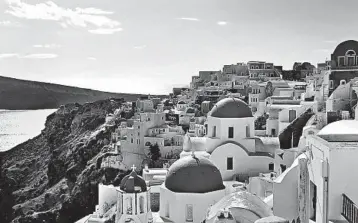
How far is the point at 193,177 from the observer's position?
53.9ft

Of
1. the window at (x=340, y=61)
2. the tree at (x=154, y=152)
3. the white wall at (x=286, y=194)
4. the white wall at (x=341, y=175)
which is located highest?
the window at (x=340, y=61)

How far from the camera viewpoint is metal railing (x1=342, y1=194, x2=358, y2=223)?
19.1ft

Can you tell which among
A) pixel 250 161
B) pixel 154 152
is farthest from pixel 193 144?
pixel 154 152

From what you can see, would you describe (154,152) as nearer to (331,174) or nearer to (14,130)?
(331,174)

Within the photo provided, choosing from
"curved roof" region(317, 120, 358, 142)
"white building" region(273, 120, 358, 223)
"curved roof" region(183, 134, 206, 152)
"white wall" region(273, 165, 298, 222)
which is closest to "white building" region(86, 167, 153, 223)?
"curved roof" region(183, 134, 206, 152)

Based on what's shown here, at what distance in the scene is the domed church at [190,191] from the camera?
16.1m

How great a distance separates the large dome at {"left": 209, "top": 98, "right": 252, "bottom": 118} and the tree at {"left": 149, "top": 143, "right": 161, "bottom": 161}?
1578 cm

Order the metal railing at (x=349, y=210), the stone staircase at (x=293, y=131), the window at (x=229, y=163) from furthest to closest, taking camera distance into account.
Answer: the stone staircase at (x=293, y=131) → the window at (x=229, y=163) → the metal railing at (x=349, y=210)

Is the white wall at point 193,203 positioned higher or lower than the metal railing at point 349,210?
lower

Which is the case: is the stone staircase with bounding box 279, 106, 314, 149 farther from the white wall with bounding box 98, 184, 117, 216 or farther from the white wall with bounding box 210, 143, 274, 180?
the white wall with bounding box 98, 184, 117, 216

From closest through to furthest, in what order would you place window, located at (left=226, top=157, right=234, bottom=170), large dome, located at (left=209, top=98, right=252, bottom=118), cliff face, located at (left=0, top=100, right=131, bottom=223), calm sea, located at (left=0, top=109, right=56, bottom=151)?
window, located at (left=226, top=157, right=234, bottom=170) → large dome, located at (left=209, top=98, right=252, bottom=118) → cliff face, located at (left=0, top=100, right=131, bottom=223) → calm sea, located at (left=0, top=109, right=56, bottom=151)

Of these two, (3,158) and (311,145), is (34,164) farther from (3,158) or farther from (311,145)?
(311,145)

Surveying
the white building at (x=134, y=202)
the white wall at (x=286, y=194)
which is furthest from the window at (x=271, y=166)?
the white wall at (x=286, y=194)

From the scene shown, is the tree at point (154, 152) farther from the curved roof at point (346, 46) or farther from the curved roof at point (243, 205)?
the curved roof at point (243, 205)
